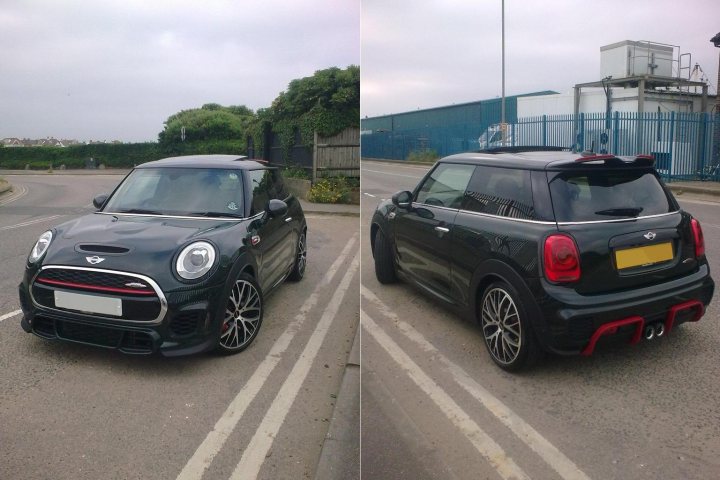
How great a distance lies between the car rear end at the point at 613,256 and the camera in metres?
0.78

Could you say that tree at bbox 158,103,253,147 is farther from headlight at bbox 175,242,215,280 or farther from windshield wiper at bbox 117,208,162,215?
headlight at bbox 175,242,215,280

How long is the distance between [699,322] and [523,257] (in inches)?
13.2

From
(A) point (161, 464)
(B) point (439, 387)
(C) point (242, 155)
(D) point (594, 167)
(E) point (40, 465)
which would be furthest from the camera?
(C) point (242, 155)

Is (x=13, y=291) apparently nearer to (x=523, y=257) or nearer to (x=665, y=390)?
(x=523, y=257)

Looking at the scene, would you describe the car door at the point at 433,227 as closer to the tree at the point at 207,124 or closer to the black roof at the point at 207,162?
the tree at the point at 207,124

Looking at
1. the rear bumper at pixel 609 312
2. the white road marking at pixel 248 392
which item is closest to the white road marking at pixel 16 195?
the white road marking at pixel 248 392

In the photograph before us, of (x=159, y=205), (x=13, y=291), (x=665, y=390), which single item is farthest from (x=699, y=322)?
(x=159, y=205)

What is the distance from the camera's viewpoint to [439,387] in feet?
3.10

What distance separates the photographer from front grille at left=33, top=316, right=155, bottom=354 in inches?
66.6

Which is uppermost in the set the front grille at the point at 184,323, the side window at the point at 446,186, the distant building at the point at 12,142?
the distant building at the point at 12,142

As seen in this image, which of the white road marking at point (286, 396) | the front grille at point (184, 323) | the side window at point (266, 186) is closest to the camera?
the white road marking at point (286, 396)

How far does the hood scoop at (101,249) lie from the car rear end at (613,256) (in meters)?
1.55

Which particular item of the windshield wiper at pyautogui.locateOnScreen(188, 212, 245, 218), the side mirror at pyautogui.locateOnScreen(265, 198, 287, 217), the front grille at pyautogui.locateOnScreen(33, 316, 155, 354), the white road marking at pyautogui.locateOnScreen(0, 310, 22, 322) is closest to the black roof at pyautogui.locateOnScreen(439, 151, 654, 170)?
the white road marking at pyautogui.locateOnScreen(0, 310, 22, 322)

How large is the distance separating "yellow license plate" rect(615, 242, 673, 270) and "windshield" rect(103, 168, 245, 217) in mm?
1357
